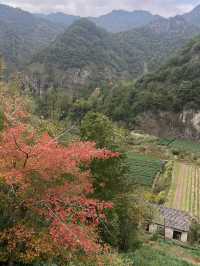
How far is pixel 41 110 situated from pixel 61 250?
8491 centimetres

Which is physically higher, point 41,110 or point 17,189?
point 17,189

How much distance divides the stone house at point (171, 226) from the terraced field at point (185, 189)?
7.48 meters

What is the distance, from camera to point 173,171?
63562 millimetres

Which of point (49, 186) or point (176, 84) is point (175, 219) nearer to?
point (49, 186)

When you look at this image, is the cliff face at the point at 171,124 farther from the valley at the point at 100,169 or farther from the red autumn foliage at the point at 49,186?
the red autumn foliage at the point at 49,186

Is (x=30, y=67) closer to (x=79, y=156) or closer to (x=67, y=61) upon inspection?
(x=67, y=61)

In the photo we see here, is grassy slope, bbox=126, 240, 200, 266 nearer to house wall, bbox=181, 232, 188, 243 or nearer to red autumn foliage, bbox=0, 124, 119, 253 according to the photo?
house wall, bbox=181, 232, 188, 243

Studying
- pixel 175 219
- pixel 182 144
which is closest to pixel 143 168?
pixel 182 144

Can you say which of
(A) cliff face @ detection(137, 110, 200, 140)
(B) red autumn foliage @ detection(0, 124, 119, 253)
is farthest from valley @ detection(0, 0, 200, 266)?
(A) cliff face @ detection(137, 110, 200, 140)

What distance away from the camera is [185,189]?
54.5 metres

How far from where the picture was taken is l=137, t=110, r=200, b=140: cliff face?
313 feet

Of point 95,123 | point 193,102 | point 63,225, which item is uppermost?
point 95,123

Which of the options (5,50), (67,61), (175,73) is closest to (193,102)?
(175,73)

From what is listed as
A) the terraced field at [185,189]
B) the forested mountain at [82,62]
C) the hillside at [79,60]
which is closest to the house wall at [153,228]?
the terraced field at [185,189]
